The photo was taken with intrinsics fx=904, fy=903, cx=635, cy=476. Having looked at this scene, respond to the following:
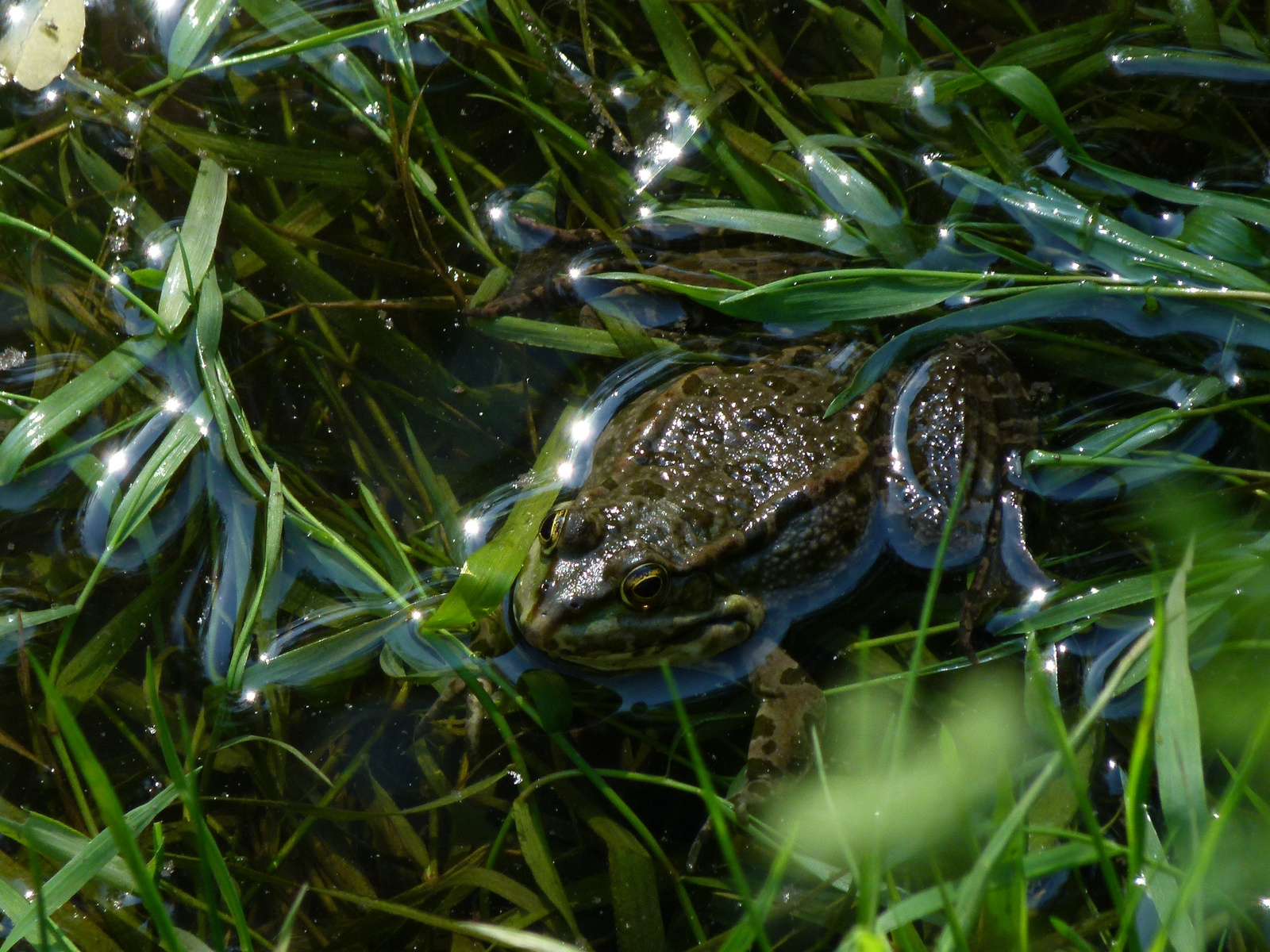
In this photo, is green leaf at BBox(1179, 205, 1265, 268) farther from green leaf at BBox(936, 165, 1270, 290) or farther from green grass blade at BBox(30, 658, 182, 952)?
green grass blade at BBox(30, 658, 182, 952)

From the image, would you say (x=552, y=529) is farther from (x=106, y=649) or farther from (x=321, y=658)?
(x=106, y=649)

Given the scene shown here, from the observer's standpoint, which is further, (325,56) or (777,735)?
(325,56)

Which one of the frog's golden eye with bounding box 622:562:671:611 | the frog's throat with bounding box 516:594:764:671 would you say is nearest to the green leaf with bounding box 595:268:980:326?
the frog's golden eye with bounding box 622:562:671:611

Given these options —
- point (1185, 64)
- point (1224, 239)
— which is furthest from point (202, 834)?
point (1185, 64)

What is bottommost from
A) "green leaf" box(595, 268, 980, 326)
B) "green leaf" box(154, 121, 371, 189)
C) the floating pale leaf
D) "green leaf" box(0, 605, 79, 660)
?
"green leaf" box(595, 268, 980, 326)

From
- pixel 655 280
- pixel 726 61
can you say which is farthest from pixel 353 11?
pixel 655 280
